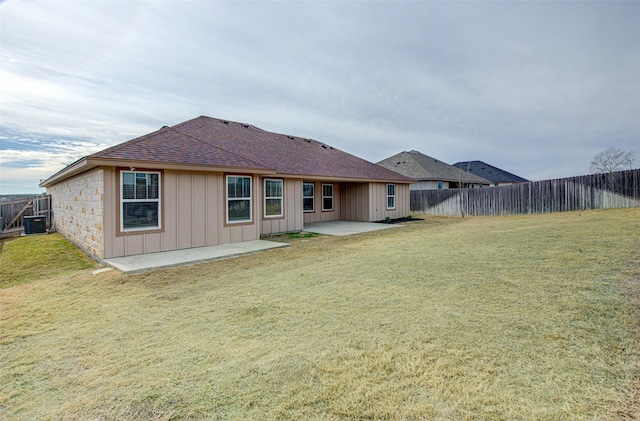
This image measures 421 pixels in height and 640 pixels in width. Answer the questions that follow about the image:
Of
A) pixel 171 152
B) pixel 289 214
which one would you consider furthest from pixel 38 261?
pixel 289 214

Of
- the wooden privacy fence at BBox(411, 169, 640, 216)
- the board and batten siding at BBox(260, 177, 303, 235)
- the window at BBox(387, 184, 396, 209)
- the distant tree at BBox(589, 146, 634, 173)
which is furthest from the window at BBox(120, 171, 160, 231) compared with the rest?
the distant tree at BBox(589, 146, 634, 173)

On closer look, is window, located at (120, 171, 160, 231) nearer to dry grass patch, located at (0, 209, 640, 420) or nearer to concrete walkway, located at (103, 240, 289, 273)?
concrete walkway, located at (103, 240, 289, 273)

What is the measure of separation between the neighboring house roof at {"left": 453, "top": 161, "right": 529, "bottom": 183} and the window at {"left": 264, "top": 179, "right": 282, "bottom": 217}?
28.3m

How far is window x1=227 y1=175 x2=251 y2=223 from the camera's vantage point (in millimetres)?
9328

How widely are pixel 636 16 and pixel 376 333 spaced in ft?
44.6

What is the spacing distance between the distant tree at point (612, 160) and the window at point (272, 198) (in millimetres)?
27266

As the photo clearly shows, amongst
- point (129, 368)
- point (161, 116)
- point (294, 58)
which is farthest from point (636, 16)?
point (161, 116)

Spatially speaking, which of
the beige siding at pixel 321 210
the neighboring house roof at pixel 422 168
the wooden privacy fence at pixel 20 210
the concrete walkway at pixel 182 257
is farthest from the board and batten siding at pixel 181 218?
the neighboring house roof at pixel 422 168

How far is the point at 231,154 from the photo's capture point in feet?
32.0

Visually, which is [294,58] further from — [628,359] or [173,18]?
[628,359]

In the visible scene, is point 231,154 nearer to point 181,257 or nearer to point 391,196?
point 181,257

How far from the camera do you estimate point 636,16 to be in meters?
9.70

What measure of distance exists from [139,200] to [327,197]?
10.0m

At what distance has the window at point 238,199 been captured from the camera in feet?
30.6
